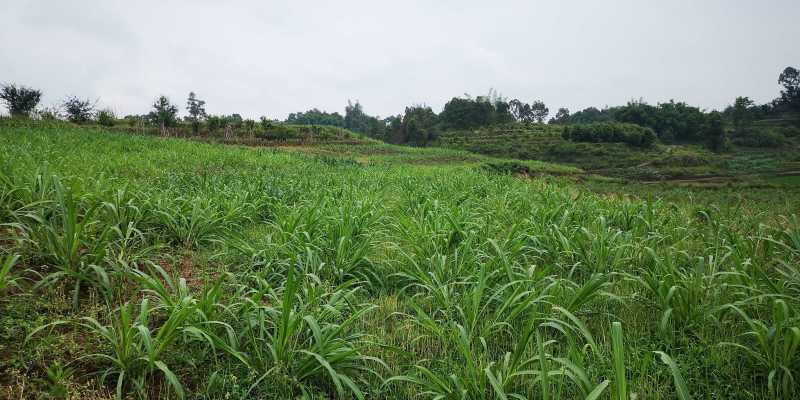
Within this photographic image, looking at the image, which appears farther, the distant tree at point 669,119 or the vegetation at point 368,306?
the distant tree at point 669,119

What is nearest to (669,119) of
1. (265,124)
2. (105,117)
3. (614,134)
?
(614,134)

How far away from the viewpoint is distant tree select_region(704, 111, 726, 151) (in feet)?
141

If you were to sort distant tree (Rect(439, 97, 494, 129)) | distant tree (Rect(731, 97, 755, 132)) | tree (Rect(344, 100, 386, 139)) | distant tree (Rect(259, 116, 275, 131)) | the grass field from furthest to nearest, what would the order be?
tree (Rect(344, 100, 386, 139)), distant tree (Rect(439, 97, 494, 129)), distant tree (Rect(731, 97, 755, 132)), distant tree (Rect(259, 116, 275, 131)), the grass field

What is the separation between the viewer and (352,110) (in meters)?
99.6

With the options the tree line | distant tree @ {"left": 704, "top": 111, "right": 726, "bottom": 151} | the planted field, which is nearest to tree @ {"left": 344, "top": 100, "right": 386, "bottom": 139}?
the tree line

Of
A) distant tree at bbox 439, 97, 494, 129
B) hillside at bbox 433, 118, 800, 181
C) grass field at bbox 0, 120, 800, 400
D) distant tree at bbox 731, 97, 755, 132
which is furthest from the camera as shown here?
distant tree at bbox 439, 97, 494, 129

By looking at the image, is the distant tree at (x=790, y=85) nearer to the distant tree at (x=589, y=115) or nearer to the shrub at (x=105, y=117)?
the distant tree at (x=589, y=115)

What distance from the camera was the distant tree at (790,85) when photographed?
56.3 meters

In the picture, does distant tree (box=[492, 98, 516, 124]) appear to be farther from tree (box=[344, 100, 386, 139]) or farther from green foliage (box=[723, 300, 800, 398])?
green foliage (box=[723, 300, 800, 398])

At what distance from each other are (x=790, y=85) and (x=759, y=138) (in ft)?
107

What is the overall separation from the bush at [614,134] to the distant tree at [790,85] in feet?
109

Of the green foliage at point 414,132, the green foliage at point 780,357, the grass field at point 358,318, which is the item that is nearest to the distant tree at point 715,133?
the green foliage at point 414,132

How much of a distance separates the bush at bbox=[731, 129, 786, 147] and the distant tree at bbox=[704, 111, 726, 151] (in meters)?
1.93

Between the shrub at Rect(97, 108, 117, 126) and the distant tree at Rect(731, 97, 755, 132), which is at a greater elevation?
the distant tree at Rect(731, 97, 755, 132)
